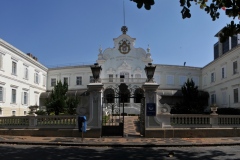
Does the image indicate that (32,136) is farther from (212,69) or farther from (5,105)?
(212,69)

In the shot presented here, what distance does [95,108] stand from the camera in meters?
16.5

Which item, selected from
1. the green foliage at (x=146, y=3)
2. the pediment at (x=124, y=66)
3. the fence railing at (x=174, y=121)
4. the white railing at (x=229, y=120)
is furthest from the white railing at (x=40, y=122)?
the pediment at (x=124, y=66)

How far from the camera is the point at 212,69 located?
161 ft

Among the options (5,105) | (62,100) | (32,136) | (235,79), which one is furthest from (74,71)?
(32,136)

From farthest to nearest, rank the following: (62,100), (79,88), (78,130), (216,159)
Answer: (79,88) < (62,100) < (78,130) < (216,159)

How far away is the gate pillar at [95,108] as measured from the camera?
16.3m

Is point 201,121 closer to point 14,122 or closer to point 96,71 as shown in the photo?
point 96,71

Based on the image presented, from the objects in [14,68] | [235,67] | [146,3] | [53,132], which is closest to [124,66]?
[14,68]

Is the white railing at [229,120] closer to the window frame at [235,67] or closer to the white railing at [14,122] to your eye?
the white railing at [14,122]

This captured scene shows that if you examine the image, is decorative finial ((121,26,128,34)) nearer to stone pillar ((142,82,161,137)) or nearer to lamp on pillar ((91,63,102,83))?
lamp on pillar ((91,63,102,83))

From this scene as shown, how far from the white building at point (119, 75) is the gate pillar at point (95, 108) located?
23969 mm

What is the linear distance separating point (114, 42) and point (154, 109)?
35670 millimetres

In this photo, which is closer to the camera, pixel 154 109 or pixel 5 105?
pixel 154 109

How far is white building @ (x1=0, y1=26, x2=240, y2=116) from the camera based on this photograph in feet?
128
